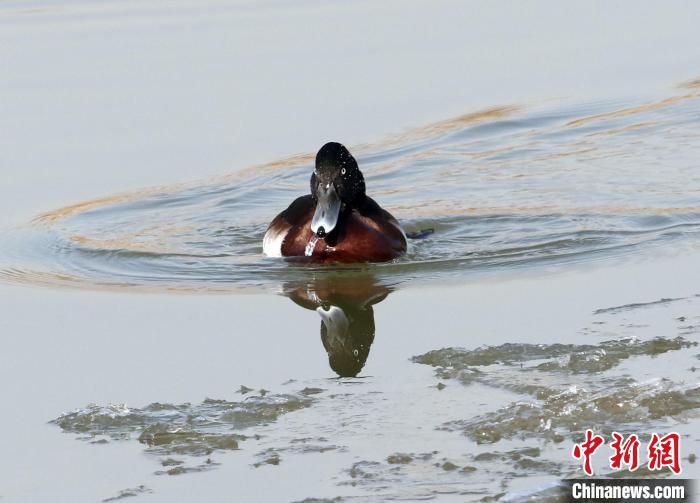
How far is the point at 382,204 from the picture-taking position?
14.9m

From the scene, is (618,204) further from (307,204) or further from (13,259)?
(13,259)

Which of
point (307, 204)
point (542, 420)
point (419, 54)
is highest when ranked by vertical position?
point (419, 54)

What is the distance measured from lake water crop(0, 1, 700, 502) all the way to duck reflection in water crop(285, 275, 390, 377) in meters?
0.04

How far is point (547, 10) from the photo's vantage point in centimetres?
2153

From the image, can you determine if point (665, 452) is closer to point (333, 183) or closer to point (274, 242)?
point (333, 183)

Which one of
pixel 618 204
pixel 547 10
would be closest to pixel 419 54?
pixel 547 10

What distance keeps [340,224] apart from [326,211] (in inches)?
8.5

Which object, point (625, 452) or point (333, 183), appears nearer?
point (625, 452)

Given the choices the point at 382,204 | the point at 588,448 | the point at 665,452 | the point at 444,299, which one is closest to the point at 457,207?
the point at 382,204

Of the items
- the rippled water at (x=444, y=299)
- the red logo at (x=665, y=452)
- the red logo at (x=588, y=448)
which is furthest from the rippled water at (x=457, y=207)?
the red logo at (x=665, y=452)

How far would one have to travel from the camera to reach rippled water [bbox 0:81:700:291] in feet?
39.2

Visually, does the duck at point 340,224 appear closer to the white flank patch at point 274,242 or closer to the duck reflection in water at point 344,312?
the white flank patch at point 274,242

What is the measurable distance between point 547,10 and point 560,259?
34.3 feet

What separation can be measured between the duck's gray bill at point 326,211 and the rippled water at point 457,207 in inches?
13.9
